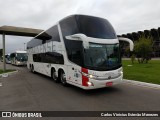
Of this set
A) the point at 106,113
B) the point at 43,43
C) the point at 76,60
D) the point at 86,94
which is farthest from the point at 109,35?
the point at 43,43

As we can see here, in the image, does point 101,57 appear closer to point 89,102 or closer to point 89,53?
point 89,53

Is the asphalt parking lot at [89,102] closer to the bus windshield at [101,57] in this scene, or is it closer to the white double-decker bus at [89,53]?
the white double-decker bus at [89,53]

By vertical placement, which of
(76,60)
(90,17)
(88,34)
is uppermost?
(90,17)

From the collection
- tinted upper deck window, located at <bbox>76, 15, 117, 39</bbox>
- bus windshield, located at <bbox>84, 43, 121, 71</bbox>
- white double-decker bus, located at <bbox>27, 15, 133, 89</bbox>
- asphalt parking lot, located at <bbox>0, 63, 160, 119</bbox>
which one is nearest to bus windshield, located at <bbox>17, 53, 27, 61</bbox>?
white double-decker bus, located at <bbox>27, 15, 133, 89</bbox>

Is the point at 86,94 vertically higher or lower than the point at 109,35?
lower

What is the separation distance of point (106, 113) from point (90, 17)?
496cm

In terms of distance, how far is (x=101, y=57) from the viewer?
7.71m

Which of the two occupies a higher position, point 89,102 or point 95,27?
point 95,27

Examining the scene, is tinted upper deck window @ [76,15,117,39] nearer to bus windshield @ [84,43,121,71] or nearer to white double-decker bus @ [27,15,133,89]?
white double-decker bus @ [27,15,133,89]

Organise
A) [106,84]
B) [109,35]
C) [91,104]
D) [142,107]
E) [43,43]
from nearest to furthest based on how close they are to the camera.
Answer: [142,107], [91,104], [106,84], [109,35], [43,43]

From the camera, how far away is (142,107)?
19.3 ft

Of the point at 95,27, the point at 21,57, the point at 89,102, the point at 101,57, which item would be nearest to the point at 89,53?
the point at 101,57

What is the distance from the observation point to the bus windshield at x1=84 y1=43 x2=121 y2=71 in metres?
7.50

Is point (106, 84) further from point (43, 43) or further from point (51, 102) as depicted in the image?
point (43, 43)
